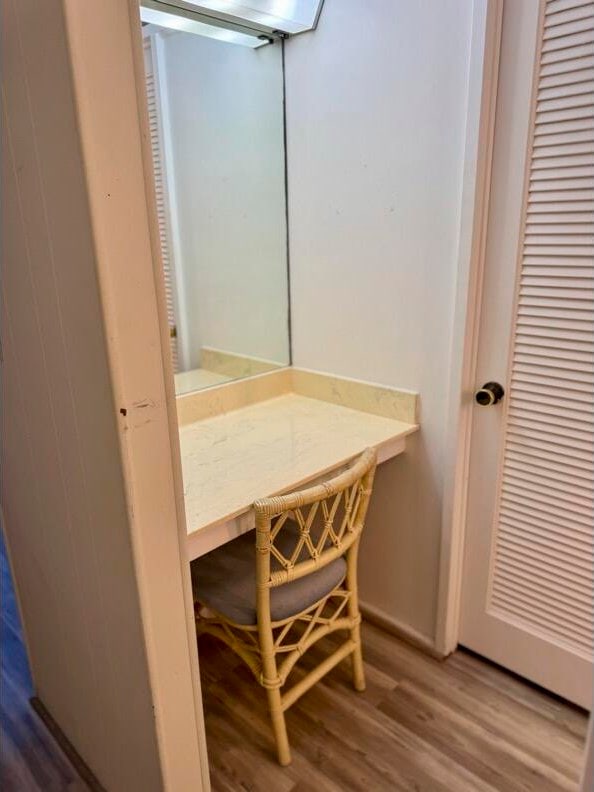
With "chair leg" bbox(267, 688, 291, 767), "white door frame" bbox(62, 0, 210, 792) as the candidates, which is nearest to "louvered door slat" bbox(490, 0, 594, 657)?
"chair leg" bbox(267, 688, 291, 767)

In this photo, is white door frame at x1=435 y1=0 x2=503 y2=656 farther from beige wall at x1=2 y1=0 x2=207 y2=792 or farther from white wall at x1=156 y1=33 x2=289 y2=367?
beige wall at x1=2 y1=0 x2=207 y2=792

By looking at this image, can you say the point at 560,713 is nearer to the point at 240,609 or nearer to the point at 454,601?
the point at 454,601

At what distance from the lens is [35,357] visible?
43.3 inches

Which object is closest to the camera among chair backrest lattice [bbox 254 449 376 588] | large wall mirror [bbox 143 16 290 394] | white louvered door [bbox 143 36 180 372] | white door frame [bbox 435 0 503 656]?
chair backrest lattice [bbox 254 449 376 588]

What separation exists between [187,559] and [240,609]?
43cm

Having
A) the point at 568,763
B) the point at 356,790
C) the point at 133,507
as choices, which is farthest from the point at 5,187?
the point at 568,763

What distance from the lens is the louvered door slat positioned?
1303 millimetres

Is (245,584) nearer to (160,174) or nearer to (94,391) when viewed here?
(94,391)

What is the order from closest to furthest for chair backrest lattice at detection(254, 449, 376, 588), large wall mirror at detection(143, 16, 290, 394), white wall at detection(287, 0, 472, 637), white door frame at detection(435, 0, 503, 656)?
chair backrest lattice at detection(254, 449, 376, 588), white door frame at detection(435, 0, 503, 656), white wall at detection(287, 0, 472, 637), large wall mirror at detection(143, 16, 290, 394)

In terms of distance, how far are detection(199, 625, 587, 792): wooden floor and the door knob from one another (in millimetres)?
912

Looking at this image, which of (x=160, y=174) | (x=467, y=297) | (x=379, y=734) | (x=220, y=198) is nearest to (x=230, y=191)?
(x=220, y=198)

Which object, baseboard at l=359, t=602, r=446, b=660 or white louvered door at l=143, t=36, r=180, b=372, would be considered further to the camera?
baseboard at l=359, t=602, r=446, b=660

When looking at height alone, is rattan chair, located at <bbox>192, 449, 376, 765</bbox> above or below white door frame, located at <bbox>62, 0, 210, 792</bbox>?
below

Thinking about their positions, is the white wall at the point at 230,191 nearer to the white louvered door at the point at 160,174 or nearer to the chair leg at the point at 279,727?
the white louvered door at the point at 160,174
